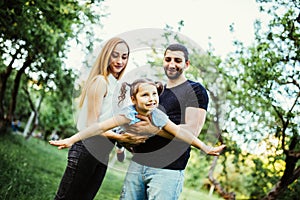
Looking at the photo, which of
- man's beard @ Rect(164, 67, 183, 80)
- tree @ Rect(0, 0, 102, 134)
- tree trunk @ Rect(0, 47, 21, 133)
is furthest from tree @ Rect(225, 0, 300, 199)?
tree trunk @ Rect(0, 47, 21, 133)

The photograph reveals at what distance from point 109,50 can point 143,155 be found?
2.26 feet

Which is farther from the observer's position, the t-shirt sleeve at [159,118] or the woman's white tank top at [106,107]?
the woman's white tank top at [106,107]

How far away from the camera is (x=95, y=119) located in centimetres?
251

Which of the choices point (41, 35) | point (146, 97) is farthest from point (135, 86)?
point (41, 35)

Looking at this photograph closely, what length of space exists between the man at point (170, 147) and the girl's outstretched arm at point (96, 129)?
0.10m

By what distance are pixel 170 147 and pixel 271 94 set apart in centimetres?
446

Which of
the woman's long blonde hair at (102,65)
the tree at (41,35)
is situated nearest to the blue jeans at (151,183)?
the woman's long blonde hair at (102,65)

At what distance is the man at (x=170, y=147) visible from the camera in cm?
243

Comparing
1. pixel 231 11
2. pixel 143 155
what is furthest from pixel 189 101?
pixel 231 11

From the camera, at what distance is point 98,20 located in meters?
8.42

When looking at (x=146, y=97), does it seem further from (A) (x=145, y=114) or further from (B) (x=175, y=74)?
(B) (x=175, y=74)

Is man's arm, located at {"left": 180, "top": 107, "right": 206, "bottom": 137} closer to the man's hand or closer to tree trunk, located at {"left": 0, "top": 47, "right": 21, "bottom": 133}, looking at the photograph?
the man's hand

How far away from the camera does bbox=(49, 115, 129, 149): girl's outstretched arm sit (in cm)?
244

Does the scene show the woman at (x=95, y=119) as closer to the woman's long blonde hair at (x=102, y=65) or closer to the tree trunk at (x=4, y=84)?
the woman's long blonde hair at (x=102, y=65)
